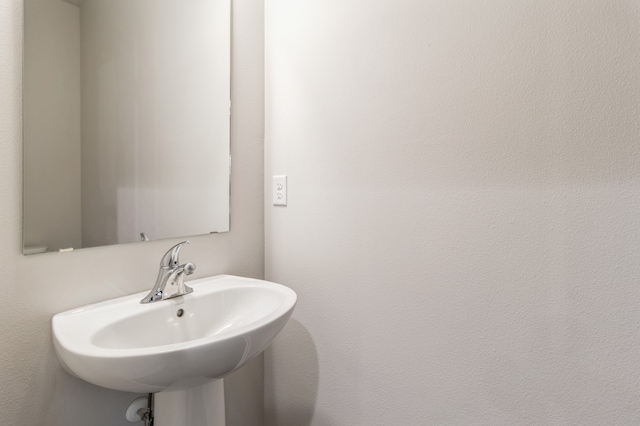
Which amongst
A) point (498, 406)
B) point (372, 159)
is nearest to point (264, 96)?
point (372, 159)

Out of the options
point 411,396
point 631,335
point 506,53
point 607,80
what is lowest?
point 411,396

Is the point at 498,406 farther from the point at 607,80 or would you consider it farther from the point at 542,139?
the point at 607,80

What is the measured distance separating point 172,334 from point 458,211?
0.86 meters

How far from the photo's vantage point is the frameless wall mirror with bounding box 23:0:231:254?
0.84m

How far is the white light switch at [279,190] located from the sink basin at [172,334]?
13.2 inches

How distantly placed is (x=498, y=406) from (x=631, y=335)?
1.14 ft

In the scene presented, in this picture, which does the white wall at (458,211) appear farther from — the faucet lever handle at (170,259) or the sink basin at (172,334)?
the faucet lever handle at (170,259)

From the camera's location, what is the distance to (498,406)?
0.89 m

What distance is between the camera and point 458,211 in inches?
37.3

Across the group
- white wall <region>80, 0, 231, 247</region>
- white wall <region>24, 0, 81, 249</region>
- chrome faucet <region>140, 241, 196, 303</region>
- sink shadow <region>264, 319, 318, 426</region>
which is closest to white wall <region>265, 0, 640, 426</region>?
sink shadow <region>264, 319, 318, 426</region>

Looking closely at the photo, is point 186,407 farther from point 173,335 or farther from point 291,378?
point 291,378

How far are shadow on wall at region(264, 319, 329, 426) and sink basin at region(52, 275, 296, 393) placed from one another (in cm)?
32

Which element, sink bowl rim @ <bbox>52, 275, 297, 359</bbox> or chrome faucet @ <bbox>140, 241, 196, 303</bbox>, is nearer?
sink bowl rim @ <bbox>52, 275, 297, 359</bbox>

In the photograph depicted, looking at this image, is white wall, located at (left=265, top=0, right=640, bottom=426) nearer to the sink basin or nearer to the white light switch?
the white light switch
